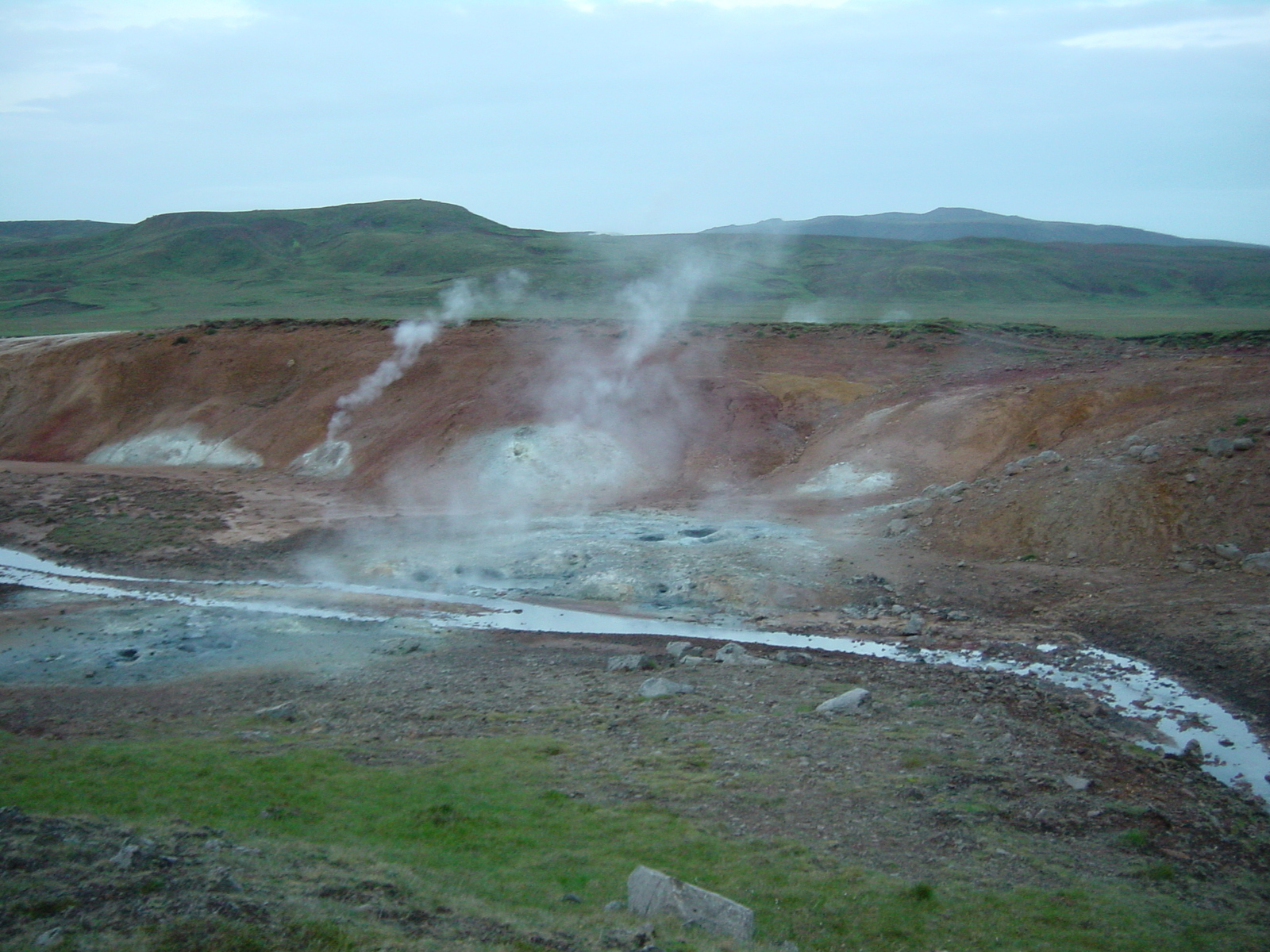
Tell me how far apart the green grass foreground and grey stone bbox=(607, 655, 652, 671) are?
3747 millimetres

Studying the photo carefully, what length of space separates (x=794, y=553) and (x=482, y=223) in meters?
140

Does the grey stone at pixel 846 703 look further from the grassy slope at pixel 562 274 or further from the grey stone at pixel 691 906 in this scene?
the grassy slope at pixel 562 274

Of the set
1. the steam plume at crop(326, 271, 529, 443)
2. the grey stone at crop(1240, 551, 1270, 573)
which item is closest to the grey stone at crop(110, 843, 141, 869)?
the grey stone at crop(1240, 551, 1270, 573)

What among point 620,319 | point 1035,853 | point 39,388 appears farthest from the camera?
point 620,319

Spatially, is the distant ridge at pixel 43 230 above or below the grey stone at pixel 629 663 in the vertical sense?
above

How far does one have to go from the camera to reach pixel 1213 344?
37031mm

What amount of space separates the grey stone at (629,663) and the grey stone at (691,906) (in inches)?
314

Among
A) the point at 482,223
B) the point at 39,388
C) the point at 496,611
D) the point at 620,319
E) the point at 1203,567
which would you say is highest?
the point at 482,223

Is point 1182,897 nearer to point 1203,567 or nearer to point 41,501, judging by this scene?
point 1203,567

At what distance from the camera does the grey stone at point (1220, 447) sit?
21703 mm

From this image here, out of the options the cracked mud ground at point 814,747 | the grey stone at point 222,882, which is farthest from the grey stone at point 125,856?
the cracked mud ground at point 814,747

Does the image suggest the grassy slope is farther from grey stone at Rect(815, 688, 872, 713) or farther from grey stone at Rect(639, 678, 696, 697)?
grey stone at Rect(815, 688, 872, 713)

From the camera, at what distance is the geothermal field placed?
8.76 metres

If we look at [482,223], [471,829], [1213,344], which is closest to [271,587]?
[471,829]
